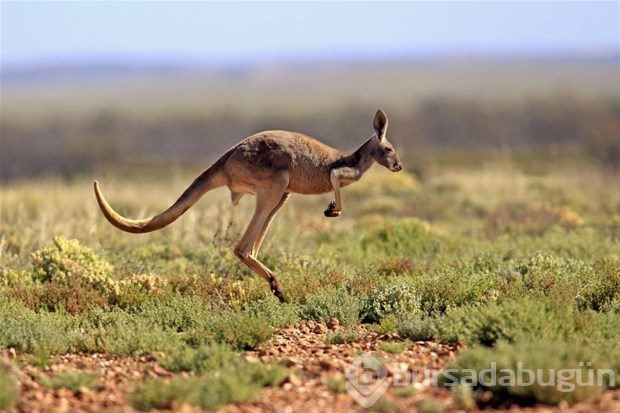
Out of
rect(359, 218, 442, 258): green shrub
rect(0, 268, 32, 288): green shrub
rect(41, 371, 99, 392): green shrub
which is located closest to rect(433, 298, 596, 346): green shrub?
rect(41, 371, 99, 392): green shrub

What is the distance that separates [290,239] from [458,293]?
5.49 m

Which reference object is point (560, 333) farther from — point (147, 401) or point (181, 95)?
point (181, 95)

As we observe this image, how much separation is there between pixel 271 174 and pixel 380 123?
1.43 metres

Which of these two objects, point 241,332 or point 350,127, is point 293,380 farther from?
point 350,127

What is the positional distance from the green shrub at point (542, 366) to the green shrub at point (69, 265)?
18.0ft

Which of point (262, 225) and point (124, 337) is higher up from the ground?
point (262, 225)

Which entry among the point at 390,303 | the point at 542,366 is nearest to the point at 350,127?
the point at 390,303

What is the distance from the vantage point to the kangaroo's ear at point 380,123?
11.9 metres

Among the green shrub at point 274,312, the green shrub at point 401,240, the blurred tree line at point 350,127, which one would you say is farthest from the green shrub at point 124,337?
the blurred tree line at point 350,127

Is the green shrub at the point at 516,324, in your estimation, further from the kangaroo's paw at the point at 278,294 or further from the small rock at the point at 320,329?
the kangaroo's paw at the point at 278,294

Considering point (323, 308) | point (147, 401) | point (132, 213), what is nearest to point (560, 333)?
point (323, 308)

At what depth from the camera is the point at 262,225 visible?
11.9 m

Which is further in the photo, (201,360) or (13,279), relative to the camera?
(13,279)

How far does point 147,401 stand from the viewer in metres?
7.36
